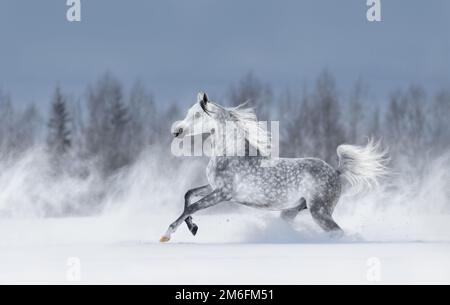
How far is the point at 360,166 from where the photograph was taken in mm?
9164

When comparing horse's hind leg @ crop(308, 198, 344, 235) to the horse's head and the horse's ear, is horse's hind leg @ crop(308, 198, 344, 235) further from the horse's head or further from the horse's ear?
the horse's ear

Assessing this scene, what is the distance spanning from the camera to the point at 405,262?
686 cm

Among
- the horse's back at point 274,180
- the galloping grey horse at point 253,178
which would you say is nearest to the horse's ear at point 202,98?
the galloping grey horse at point 253,178

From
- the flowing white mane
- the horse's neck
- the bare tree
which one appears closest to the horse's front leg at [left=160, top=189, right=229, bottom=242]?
the horse's neck

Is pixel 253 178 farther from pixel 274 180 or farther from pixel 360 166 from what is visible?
pixel 360 166

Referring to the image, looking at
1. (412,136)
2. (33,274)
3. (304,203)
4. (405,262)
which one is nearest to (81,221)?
(304,203)

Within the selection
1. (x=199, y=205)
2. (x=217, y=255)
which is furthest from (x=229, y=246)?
(x=217, y=255)

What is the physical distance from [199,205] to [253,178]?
2.36 feet

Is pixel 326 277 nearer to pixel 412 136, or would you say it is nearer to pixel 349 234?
pixel 349 234

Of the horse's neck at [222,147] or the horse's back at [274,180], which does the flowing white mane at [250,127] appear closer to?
the horse's neck at [222,147]

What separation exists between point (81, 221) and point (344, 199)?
480 cm

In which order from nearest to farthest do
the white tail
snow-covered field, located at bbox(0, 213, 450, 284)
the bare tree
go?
snow-covered field, located at bbox(0, 213, 450, 284), the white tail, the bare tree

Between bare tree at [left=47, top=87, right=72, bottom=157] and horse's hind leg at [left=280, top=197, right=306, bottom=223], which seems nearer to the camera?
horse's hind leg at [left=280, top=197, right=306, bottom=223]

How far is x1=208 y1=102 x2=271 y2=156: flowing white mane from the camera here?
8.89m
